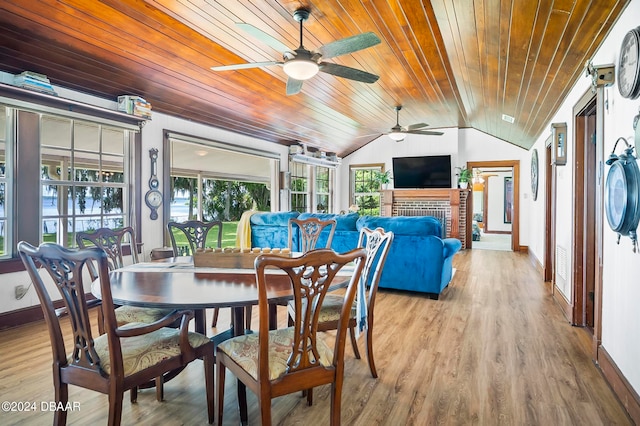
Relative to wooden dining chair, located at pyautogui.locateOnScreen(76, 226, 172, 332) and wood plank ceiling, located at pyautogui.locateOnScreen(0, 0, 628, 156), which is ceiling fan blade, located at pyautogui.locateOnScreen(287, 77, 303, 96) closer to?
wood plank ceiling, located at pyautogui.locateOnScreen(0, 0, 628, 156)

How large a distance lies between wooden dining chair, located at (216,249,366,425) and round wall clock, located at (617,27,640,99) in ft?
5.46

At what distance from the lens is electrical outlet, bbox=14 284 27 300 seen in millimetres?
3322

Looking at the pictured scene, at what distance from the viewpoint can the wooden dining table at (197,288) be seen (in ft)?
5.38

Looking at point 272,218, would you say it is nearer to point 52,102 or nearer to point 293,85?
point 293,85

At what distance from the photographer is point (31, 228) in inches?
136

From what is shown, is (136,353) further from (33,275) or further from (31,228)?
(31,228)

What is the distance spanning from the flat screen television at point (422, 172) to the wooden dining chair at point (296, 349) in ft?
24.6

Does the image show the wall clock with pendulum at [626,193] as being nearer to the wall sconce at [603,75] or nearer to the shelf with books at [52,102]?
the wall sconce at [603,75]

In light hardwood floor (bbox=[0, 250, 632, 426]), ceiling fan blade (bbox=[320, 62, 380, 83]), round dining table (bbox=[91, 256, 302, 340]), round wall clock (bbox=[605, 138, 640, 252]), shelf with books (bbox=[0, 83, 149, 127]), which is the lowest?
light hardwood floor (bbox=[0, 250, 632, 426])

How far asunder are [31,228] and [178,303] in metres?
2.78

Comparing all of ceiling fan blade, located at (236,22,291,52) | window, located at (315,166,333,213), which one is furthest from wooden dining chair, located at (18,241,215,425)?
window, located at (315,166,333,213)

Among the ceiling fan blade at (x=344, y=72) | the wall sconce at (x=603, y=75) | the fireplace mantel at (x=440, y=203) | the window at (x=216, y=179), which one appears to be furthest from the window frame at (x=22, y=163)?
the fireplace mantel at (x=440, y=203)

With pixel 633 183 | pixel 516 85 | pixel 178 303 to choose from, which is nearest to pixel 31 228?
pixel 178 303

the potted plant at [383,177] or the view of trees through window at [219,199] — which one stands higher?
the potted plant at [383,177]
